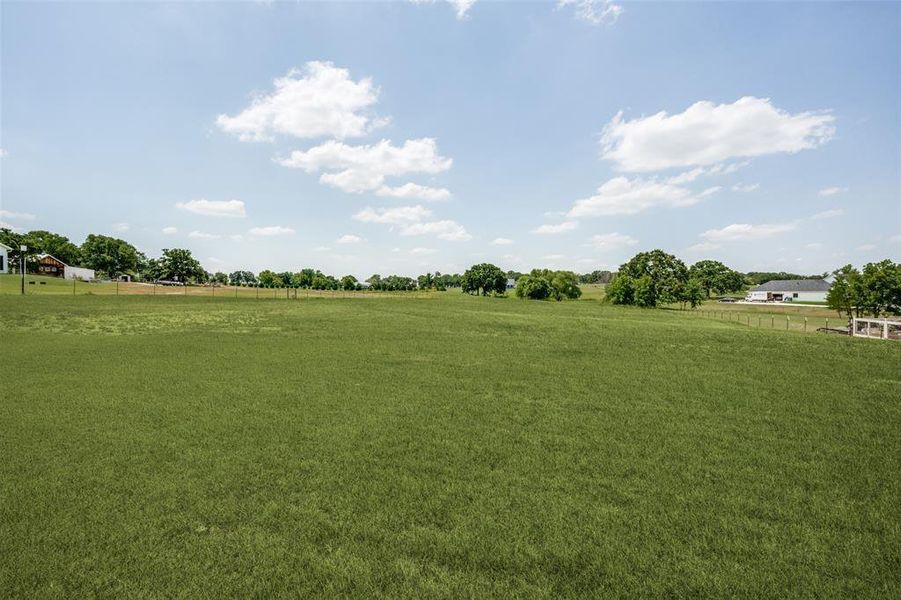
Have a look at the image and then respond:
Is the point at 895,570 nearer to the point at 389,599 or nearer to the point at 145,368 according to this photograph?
the point at 389,599

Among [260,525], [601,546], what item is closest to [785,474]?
[601,546]

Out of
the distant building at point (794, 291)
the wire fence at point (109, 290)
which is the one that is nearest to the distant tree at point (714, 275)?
the distant building at point (794, 291)

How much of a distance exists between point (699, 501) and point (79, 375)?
1829 centimetres

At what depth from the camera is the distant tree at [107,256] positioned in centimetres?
13338

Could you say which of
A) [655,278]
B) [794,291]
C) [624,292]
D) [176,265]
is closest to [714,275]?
[794,291]

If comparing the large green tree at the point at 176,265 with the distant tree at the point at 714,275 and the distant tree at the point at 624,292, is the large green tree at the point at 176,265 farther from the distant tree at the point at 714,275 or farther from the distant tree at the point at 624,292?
the distant tree at the point at 714,275

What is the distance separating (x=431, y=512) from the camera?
623cm

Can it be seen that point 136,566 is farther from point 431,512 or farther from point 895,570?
point 895,570

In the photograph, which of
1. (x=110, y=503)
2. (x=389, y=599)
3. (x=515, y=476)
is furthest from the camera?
(x=515, y=476)

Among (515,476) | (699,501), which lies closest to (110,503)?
(515,476)

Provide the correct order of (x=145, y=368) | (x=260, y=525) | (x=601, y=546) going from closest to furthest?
1. (x=601, y=546)
2. (x=260, y=525)
3. (x=145, y=368)

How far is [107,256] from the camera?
5212 inches

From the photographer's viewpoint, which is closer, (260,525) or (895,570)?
(895,570)

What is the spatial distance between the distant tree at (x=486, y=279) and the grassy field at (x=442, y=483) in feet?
407
